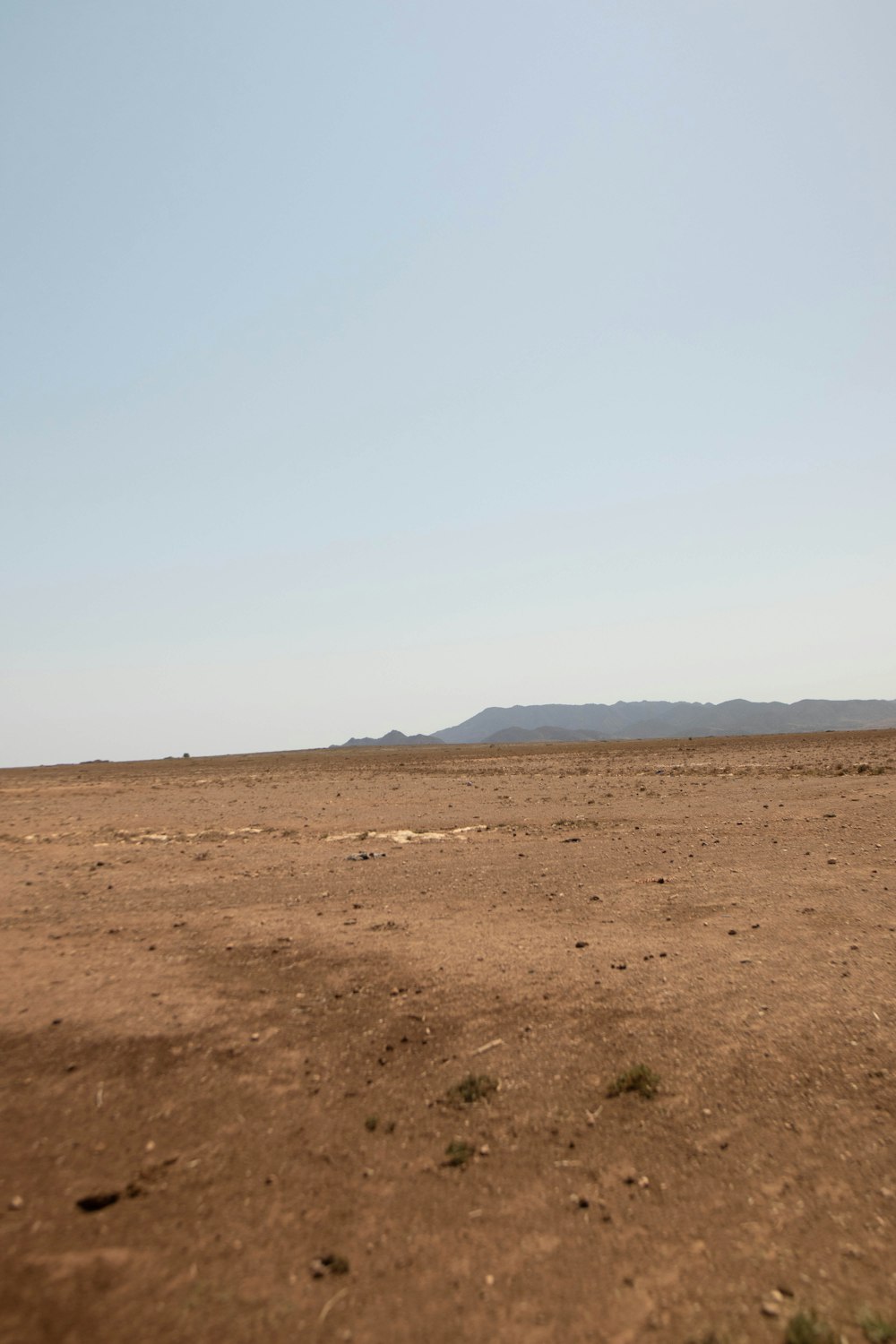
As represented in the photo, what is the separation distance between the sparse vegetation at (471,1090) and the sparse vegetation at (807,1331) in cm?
276

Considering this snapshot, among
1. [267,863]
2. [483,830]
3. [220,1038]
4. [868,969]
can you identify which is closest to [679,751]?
[483,830]

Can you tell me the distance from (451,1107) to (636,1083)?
162 centimetres

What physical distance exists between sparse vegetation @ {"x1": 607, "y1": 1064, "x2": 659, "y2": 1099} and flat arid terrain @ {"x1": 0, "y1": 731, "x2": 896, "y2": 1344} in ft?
0.07

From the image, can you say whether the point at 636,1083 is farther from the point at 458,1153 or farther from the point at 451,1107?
the point at 458,1153

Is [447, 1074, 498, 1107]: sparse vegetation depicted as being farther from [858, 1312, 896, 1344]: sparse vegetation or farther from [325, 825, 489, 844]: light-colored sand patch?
[325, 825, 489, 844]: light-colored sand patch

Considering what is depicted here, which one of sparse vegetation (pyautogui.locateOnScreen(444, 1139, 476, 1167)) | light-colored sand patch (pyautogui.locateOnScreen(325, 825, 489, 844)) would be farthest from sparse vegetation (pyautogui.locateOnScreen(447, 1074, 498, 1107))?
light-colored sand patch (pyautogui.locateOnScreen(325, 825, 489, 844))

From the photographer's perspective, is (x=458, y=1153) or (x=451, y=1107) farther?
(x=451, y=1107)

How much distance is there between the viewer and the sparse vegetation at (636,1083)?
6.42 metres

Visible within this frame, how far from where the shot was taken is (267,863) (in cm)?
1586

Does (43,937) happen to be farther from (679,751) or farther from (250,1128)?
(679,751)

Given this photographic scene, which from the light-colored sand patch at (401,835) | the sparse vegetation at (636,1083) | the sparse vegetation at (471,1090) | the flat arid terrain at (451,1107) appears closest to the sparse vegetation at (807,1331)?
the flat arid terrain at (451,1107)

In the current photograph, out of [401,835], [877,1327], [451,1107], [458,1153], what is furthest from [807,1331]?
[401,835]

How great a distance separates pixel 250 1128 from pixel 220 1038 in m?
1.60

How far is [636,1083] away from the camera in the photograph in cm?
648
